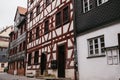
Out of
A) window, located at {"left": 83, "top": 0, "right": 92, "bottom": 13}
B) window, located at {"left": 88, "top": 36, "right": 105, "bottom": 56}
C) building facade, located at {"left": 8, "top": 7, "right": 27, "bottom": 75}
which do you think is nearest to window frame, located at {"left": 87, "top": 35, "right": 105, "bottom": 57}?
window, located at {"left": 88, "top": 36, "right": 105, "bottom": 56}

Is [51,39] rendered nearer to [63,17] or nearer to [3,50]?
[63,17]

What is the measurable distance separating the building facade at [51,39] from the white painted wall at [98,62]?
116 centimetres

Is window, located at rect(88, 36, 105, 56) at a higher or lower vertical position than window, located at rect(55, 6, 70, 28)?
lower

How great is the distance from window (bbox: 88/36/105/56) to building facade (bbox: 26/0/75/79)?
2022mm

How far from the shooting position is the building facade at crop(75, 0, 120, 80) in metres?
10.2

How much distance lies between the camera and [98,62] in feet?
36.7

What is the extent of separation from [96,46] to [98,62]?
1.06 metres

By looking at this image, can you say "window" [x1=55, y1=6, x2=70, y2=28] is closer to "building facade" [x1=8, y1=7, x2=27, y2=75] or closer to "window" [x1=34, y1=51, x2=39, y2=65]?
"window" [x1=34, y1=51, x2=39, y2=65]

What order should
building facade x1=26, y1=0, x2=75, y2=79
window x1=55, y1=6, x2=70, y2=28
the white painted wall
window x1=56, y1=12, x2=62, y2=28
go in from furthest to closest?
1. window x1=56, y1=12, x2=62, y2=28
2. window x1=55, y1=6, x2=70, y2=28
3. building facade x1=26, y1=0, x2=75, y2=79
4. the white painted wall

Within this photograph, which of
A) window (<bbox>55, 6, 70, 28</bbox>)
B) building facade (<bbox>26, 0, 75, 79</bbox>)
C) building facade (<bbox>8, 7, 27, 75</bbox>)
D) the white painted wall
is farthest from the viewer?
building facade (<bbox>8, 7, 27, 75</bbox>)

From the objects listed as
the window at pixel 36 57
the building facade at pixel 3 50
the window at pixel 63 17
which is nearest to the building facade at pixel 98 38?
the window at pixel 63 17

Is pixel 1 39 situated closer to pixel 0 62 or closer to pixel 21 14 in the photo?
pixel 0 62

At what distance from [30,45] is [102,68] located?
14.1 m

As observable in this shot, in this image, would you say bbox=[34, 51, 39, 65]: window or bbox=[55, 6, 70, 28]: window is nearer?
bbox=[55, 6, 70, 28]: window
